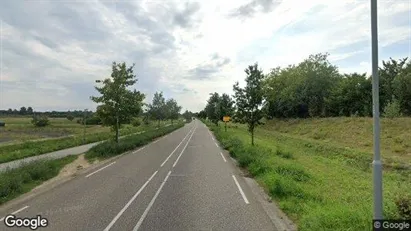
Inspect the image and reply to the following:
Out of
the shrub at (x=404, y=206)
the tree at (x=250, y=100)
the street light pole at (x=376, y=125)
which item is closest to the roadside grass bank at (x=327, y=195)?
the shrub at (x=404, y=206)

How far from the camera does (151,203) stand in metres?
10.3

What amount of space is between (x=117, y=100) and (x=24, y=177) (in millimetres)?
14927

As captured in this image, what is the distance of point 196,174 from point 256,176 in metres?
2.96

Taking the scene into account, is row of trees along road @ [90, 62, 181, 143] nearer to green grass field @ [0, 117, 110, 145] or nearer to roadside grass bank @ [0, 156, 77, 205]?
roadside grass bank @ [0, 156, 77, 205]

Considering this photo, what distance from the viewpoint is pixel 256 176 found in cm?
1462

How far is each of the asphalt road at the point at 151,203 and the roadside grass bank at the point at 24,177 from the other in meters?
1.09

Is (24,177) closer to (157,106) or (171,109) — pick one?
(157,106)

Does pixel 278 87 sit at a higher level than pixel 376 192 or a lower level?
higher

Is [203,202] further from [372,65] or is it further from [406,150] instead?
[406,150]

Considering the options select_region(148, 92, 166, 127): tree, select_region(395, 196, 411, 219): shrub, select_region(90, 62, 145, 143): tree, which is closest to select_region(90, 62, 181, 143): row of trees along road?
select_region(90, 62, 145, 143): tree

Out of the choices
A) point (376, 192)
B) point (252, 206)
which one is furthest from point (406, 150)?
point (376, 192)

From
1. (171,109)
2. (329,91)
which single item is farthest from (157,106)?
(329,91)

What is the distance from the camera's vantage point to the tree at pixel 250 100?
83.8 ft

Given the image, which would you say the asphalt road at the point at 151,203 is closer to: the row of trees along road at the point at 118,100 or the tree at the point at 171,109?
the row of trees along road at the point at 118,100
